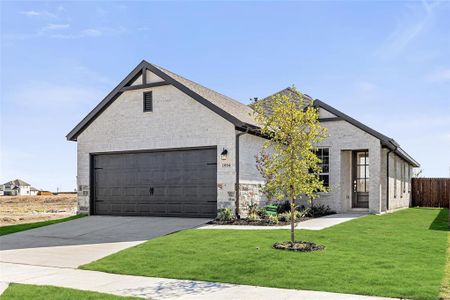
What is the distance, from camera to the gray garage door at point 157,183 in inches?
649

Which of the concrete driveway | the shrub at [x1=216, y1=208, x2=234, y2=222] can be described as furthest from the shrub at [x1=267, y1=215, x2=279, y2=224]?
the concrete driveway

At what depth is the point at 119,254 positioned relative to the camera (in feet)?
33.9

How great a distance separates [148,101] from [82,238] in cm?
670

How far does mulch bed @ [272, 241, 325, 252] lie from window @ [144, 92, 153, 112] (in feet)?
31.5

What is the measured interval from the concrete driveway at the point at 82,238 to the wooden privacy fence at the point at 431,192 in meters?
19.4

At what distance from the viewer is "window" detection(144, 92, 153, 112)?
58.6ft

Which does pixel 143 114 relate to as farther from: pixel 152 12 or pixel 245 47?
pixel 152 12

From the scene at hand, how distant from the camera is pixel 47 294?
7039 mm

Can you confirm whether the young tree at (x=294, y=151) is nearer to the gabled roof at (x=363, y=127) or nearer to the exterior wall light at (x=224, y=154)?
the exterior wall light at (x=224, y=154)

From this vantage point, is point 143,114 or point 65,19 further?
point 143,114

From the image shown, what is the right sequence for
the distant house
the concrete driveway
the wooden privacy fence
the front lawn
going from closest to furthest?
the front lawn, the concrete driveway, the wooden privacy fence, the distant house

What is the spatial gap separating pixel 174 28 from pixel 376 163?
1111cm

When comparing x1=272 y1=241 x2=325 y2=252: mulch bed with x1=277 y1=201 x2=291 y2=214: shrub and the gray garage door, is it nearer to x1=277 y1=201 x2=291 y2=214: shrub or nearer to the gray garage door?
the gray garage door

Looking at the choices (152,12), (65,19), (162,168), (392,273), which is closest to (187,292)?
(392,273)
